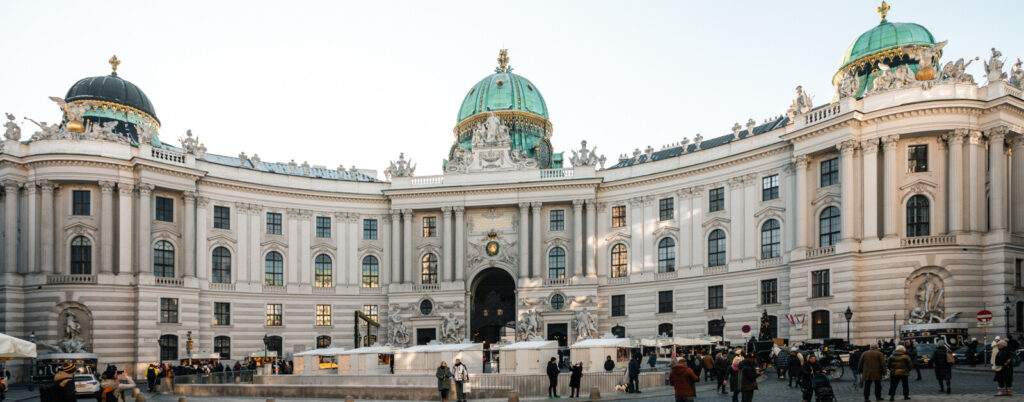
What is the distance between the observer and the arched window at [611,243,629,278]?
66300 mm

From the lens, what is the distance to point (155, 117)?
2704 inches

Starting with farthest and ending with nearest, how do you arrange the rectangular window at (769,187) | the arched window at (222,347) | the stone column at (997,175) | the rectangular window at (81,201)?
the arched window at (222,347) < the rectangular window at (81,201) < the rectangular window at (769,187) < the stone column at (997,175)

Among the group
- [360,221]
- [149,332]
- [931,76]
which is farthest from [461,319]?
[931,76]

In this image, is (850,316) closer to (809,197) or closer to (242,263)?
(809,197)

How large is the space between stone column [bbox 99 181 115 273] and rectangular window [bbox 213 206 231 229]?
762 centimetres

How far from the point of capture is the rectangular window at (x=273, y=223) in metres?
67.6

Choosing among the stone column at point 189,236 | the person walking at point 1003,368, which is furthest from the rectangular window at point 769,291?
the stone column at point 189,236

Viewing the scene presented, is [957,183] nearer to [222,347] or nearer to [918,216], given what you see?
[918,216]

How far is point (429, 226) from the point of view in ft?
232

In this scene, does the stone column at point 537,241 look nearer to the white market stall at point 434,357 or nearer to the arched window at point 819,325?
the arched window at point 819,325

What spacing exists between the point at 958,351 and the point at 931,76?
1697cm

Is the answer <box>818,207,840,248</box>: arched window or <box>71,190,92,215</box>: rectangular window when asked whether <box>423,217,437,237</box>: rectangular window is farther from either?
<box>818,207,840,248</box>: arched window

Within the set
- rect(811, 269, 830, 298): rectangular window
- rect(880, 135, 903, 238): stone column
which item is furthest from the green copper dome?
rect(880, 135, 903, 238): stone column

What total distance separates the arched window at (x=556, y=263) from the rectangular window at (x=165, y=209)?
2723 cm
